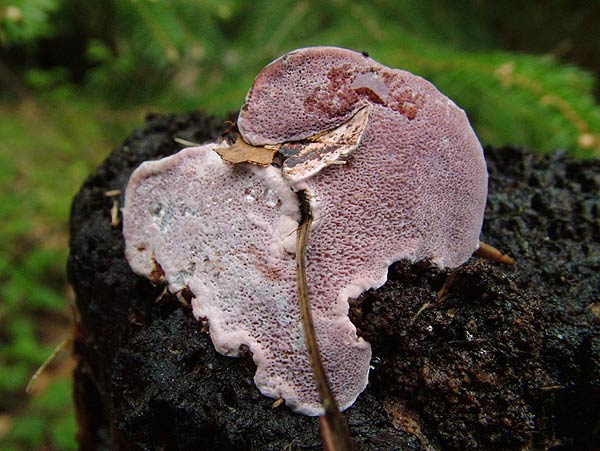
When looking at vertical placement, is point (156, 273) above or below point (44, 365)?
above

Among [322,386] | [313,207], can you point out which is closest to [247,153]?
[313,207]

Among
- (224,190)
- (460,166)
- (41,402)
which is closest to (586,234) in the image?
(460,166)

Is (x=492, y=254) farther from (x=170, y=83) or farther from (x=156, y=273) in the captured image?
(x=170, y=83)

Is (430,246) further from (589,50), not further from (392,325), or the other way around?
(589,50)

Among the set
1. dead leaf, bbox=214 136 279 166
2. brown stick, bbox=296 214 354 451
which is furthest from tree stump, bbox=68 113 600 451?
dead leaf, bbox=214 136 279 166

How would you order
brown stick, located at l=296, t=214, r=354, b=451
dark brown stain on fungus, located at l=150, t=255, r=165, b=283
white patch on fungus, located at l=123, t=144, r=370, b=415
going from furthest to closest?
dark brown stain on fungus, located at l=150, t=255, r=165, b=283
white patch on fungus, located at l=123, t=144, r=370, b=415
brown stick, located at l=296, t=214, r=354, b=451

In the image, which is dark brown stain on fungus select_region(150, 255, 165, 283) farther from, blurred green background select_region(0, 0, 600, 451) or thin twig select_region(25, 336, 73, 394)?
blurred green background select_region(0, 0, 600, 451)

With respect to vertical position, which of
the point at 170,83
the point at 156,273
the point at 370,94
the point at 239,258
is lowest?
the point at 170,83
